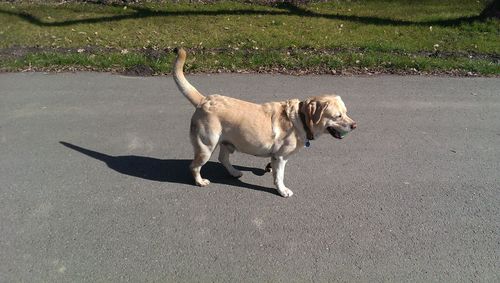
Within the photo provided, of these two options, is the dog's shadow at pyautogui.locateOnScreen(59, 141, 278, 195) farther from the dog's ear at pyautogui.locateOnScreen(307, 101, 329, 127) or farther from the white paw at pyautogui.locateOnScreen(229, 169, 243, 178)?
the dog's ear at pyautogui.locateOnScreen(307, 101, 329, 127)

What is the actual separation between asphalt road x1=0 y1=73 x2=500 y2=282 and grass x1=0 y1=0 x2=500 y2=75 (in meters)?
1.36

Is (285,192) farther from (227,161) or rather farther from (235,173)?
(227,161)

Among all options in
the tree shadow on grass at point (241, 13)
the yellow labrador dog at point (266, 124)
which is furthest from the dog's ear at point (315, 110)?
the tree shadow on grass at point (241, 13)

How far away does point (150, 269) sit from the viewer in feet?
12.9

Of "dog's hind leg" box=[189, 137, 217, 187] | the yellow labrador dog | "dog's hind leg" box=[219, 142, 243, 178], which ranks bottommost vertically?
"dog's hind leg" box=[219, 142, 243, 178]

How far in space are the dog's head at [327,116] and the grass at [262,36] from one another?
4.19 meters

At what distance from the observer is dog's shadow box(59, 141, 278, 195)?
5291 mm

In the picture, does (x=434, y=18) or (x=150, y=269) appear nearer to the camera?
(x=150, y=269)

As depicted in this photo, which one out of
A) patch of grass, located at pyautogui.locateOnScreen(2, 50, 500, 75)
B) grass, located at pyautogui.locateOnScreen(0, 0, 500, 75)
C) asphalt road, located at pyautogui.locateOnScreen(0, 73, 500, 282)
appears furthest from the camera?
grass, located at pyautogui.locateOnScreen(0, 0, 500, 75)

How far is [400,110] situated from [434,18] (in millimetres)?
6272

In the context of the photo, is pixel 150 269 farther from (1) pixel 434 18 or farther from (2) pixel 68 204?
(1) pixel 434 18

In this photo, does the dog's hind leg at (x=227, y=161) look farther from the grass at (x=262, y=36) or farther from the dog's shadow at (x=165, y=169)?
the grass at (x=262, y=36)

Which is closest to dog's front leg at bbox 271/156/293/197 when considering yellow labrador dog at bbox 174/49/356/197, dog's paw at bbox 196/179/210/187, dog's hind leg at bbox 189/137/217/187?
yellow labrador dog at bbox 174/49/356/197

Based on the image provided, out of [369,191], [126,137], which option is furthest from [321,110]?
[126,137]
